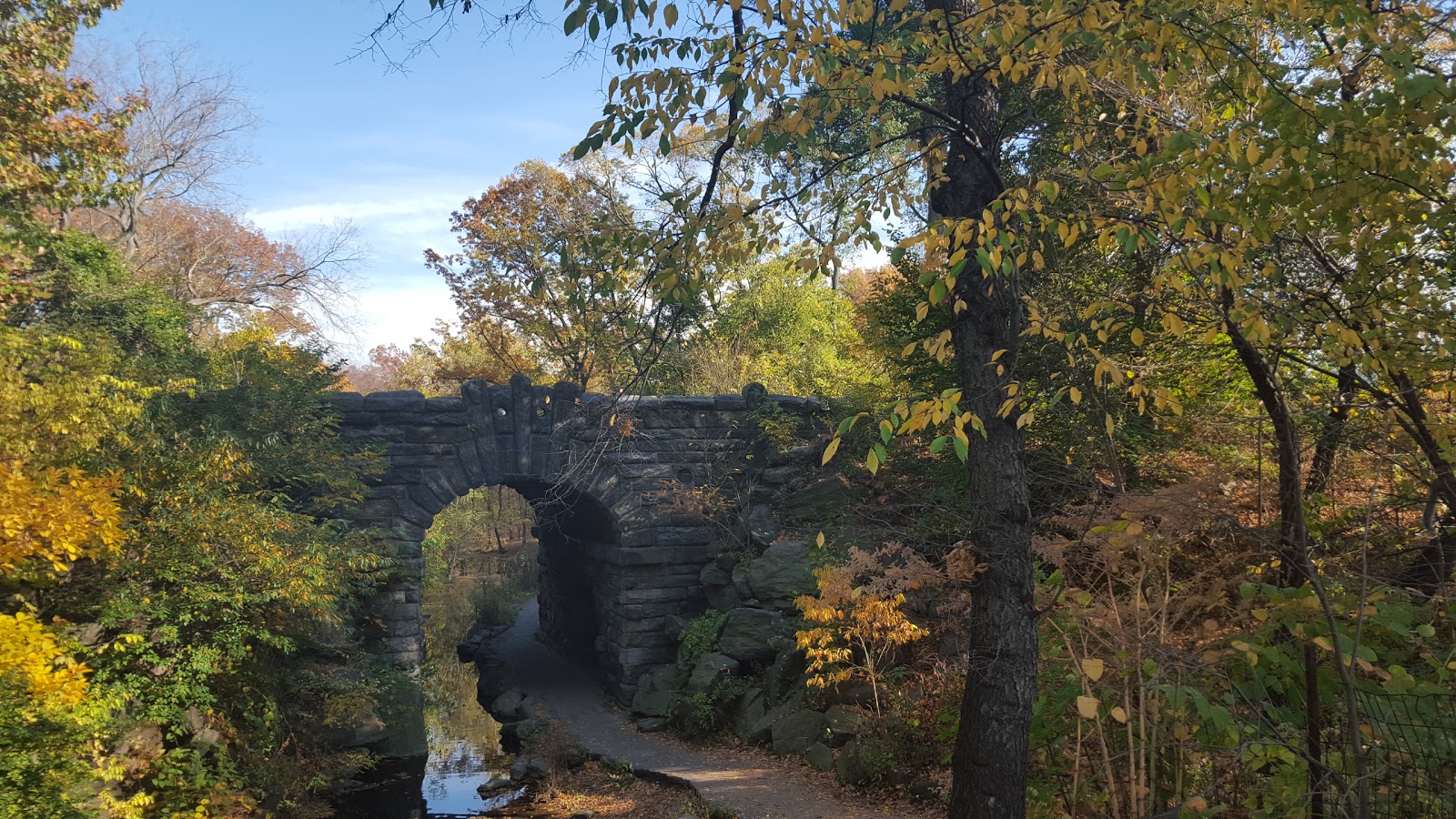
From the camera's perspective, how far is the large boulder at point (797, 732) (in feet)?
27.9

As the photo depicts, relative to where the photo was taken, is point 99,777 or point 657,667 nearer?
point 99,777

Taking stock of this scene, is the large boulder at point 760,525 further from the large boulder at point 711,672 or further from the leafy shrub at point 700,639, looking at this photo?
the large boulder at point 711,672

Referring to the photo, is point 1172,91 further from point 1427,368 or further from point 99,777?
point 99,777

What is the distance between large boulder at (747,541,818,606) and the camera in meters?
10.3

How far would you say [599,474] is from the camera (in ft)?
37.9

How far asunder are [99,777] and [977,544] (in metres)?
6.23

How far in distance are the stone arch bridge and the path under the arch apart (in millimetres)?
711

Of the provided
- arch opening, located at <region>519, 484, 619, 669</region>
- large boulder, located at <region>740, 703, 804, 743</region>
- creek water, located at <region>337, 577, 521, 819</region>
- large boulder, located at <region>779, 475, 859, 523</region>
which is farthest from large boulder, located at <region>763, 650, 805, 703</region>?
arch opening, located at <region>519, 484, 619, 669</region>

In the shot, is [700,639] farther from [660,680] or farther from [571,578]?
[571,578]

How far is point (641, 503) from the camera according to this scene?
38.5ft

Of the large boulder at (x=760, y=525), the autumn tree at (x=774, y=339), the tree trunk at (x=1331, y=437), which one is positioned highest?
the autumn tree at (x=774, y=339)

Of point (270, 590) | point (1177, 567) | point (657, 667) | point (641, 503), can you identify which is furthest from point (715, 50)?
point (657, 667)

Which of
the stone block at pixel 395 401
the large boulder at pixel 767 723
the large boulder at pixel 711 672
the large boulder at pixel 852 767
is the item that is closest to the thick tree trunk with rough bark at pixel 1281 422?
the large boulder at pixel 852 767

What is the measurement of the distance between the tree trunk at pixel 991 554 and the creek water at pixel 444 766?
20.5 ft
